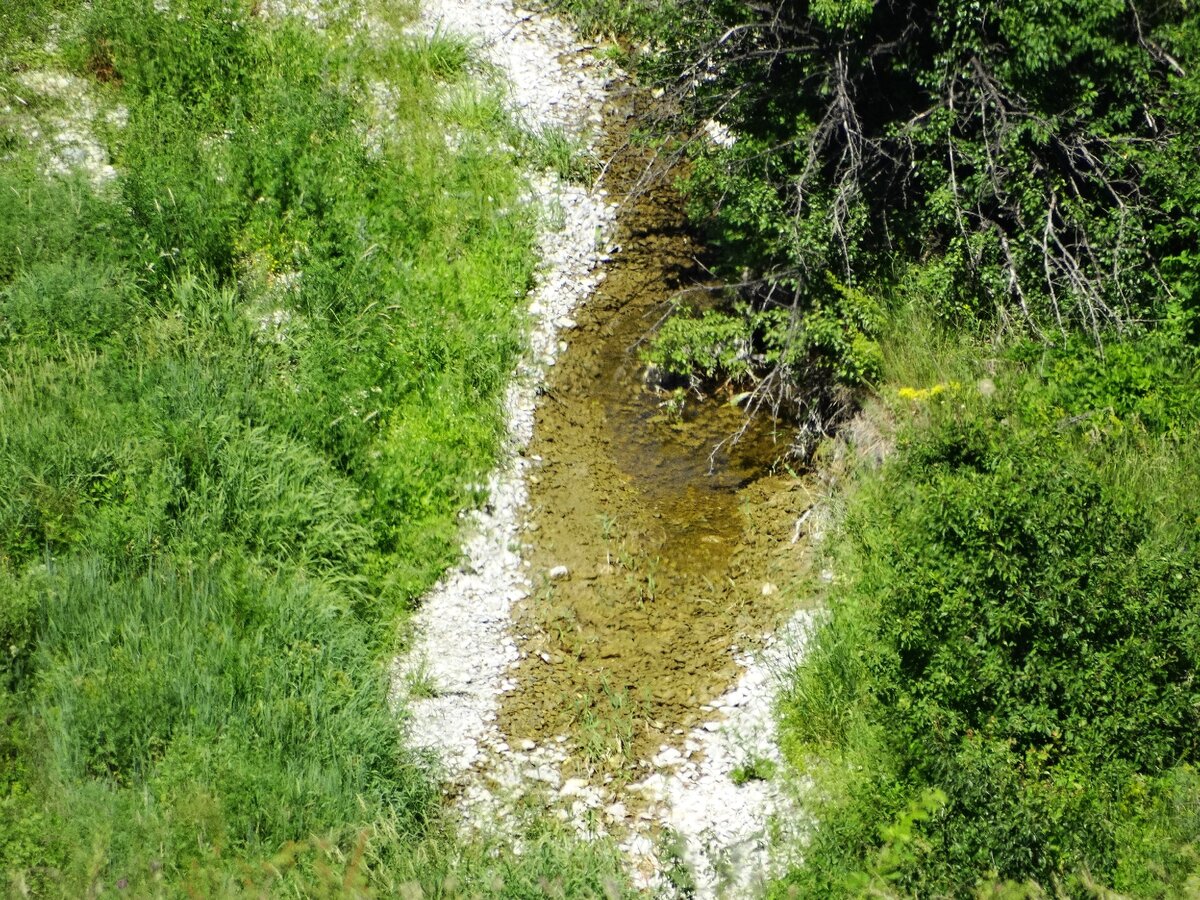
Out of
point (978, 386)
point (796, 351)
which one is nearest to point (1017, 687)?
point (978, 386)

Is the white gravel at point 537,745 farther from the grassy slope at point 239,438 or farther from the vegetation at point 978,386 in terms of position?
the vegetation at point 978,386

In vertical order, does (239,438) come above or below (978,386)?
below

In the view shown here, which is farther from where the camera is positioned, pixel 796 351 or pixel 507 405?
pixel 507 405

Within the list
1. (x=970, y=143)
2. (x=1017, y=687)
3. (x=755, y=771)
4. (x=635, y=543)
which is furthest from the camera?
(x=635, y=543)

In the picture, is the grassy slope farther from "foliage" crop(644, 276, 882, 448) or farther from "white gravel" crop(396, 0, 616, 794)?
"foliage" crop(644, 276, 882, 448)

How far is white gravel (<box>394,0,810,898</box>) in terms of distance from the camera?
20.0 ft

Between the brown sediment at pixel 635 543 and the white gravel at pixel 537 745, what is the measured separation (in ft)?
0.45

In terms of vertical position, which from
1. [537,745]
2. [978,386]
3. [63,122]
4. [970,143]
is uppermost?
[970,143]

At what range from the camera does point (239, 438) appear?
7.69 meters

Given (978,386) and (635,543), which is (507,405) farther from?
(978,386)

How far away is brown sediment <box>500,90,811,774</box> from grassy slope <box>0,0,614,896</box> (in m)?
0.76

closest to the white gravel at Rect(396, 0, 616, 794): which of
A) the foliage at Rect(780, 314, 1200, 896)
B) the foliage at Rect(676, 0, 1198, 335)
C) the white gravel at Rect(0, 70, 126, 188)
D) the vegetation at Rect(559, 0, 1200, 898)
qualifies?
the vegetation at Rect(559, 0, 1200, 898)

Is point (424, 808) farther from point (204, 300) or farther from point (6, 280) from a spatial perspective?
point (6, 280)

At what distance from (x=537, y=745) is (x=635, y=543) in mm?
1972
